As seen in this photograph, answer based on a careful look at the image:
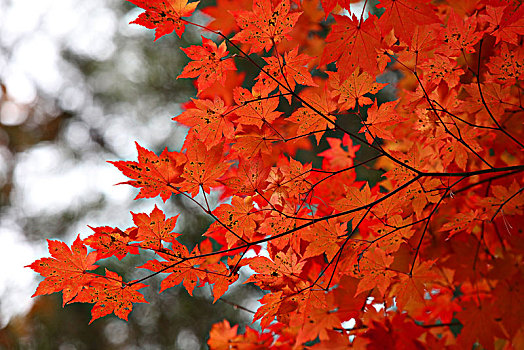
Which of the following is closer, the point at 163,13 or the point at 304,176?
the point at 163,13

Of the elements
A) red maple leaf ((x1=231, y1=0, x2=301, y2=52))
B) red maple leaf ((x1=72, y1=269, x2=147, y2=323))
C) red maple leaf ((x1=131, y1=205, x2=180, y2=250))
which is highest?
red maple leaf ((x1=231, y1=0, x2=301, y2=52))

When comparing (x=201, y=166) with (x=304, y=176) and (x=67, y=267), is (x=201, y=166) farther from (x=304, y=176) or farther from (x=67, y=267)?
(x=67, y=267)

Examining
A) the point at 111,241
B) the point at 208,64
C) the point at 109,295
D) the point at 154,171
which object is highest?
the point at 208,64

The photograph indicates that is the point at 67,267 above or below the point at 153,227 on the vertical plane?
below

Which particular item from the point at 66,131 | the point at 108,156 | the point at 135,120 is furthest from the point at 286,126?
the point at 66,131

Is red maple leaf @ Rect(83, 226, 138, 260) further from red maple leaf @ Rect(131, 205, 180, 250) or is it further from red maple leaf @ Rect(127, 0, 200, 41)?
red maple leaf @ Rect(127, 0, 200, 41)

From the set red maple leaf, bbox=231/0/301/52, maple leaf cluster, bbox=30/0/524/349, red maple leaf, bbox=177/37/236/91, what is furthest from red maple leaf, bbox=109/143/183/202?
red maple leaf, bbox=231/0/301/52

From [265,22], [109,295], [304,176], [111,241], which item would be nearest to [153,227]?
[111,241]

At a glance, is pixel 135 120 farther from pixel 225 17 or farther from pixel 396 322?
pixel 396 322

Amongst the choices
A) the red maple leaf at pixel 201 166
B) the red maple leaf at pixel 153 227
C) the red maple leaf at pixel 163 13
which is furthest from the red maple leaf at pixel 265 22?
the red maple leaf at pixel 153 227

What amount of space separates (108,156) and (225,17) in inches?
139

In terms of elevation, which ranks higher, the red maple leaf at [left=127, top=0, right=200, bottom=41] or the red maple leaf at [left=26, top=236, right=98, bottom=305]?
the red maple leaf at [left=127, top=0, right=200, bottom=41]

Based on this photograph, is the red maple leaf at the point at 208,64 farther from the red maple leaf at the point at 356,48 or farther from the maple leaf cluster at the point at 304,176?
the red maple leaf at the point at 356,48

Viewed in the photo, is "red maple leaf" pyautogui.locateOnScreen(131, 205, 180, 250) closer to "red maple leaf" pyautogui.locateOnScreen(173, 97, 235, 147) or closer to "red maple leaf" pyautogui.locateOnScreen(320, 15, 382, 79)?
"red maple leaf" pyautogui.locateOnScreen(173, 97, 235, 147)
